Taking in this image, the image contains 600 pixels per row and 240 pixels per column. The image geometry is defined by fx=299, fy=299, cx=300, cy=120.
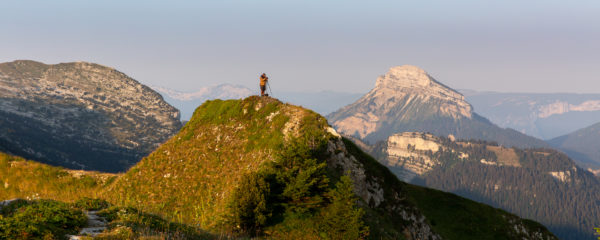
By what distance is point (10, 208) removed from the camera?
1107 centimetres

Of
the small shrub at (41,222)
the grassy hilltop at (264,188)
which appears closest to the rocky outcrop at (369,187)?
the grassy hilltop at (264,188)

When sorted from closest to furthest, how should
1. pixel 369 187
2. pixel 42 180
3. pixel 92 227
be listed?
1. pixel 92 227
2. pixel 369 187
3. pixel 42 180

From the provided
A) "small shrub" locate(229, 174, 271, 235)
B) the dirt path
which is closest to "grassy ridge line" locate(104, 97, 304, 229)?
"small shrub" locate(229, 174, 271, 235)

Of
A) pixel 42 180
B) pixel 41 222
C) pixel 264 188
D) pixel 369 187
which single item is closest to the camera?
pixel 41 222

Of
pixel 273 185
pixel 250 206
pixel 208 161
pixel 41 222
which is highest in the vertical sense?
pixel 41 222

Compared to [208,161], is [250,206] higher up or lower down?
lower down

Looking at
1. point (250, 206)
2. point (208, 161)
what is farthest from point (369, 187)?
point (208, 161)

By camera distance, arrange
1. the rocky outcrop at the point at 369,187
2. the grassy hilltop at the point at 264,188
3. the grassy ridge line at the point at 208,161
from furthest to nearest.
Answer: the rocky outcrop at the point at 369,187, the grassy ridge line at the point at 208,161, the grassy hilltop at the point at 264,188

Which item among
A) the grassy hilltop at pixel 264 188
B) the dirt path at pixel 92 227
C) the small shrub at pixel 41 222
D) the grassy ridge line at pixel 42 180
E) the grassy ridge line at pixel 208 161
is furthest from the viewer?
the grassy ridge line at pixel 42 180

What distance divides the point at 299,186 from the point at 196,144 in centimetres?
1962

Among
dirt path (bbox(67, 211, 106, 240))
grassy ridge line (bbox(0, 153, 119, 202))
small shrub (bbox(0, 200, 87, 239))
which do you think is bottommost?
grassy ridge line (bbox(0, 153, 119, 202))

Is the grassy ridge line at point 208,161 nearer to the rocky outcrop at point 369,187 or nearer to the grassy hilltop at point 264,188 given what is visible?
the grassy hilltop at point 264,188

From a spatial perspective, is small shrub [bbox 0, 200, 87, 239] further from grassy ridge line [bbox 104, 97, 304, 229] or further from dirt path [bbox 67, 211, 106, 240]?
grassy ridge line [bbox 104, 97, 304, 229]

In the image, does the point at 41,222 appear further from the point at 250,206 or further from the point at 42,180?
the point at 42,180
